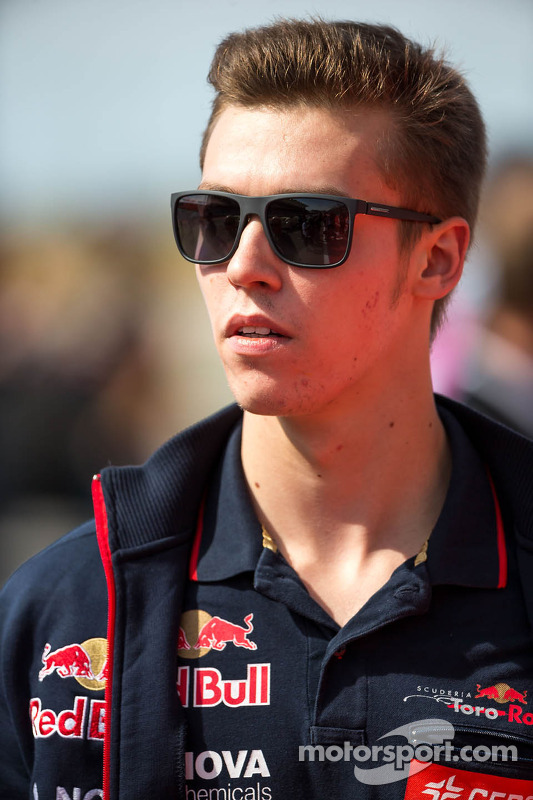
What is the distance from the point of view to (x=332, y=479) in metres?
2.39

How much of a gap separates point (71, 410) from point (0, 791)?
3746 millimetres

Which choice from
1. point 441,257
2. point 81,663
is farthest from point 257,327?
point 81,663

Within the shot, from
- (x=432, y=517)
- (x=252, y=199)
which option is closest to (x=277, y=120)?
(x=252, y=199)

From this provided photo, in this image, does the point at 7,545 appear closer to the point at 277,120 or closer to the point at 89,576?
the point at 89,576

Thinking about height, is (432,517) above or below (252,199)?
below

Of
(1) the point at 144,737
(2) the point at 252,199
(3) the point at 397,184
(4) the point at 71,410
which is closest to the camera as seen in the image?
(1) the point at 144,737

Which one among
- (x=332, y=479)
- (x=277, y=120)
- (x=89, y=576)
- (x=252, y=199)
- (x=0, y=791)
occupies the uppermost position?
(x=277, y=120)

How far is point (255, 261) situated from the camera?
7.16 ft

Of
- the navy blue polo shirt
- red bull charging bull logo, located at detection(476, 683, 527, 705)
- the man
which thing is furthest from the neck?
red bull charging bull logo, located at detection(476, 683, 527, 705)

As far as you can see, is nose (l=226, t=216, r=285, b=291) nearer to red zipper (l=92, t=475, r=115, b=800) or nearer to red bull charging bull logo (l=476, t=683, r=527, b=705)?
red zipper (l=92, t=475, r=115, b=800)

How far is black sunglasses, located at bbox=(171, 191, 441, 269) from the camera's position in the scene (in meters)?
2.18

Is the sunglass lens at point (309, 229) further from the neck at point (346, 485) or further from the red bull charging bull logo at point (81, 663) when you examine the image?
the red bull charging bull logo at point (81, 663)

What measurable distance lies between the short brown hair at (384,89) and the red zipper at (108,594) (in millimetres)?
988

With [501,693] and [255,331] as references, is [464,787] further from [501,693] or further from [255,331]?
[255,331]
